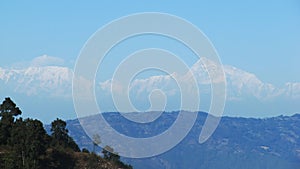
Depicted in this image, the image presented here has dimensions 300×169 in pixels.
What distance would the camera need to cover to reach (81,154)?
11319cm

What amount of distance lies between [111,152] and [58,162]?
29876mm

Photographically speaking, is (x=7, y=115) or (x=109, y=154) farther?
(x=109, y=154)

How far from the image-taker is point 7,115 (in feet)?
345

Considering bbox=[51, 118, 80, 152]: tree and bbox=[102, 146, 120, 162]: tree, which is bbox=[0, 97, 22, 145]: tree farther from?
bbox=[102, 146, 120, 162]: tree

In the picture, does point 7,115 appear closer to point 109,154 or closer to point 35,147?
point 35,147

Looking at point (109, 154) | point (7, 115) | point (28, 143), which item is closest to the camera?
point (28, 143)

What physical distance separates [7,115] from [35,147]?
748 inches

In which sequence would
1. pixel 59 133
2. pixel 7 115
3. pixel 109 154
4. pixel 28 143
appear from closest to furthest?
pixel 28 143, pixel 7 115, pixel 59 133, pixel 109 154

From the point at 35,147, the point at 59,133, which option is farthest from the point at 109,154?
the point at 35,147

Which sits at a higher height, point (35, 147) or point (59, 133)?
point (59, 133)

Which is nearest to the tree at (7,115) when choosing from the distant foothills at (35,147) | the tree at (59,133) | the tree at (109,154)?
the distant foothills at (35,147)

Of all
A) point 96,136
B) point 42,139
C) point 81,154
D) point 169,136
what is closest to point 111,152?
point 96,136

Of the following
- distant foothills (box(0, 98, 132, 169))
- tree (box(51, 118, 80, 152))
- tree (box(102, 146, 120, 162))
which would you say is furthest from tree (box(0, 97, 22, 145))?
tree (box(102, 146, 120, 162))

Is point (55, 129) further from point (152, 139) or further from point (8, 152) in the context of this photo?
point (152, 139)
